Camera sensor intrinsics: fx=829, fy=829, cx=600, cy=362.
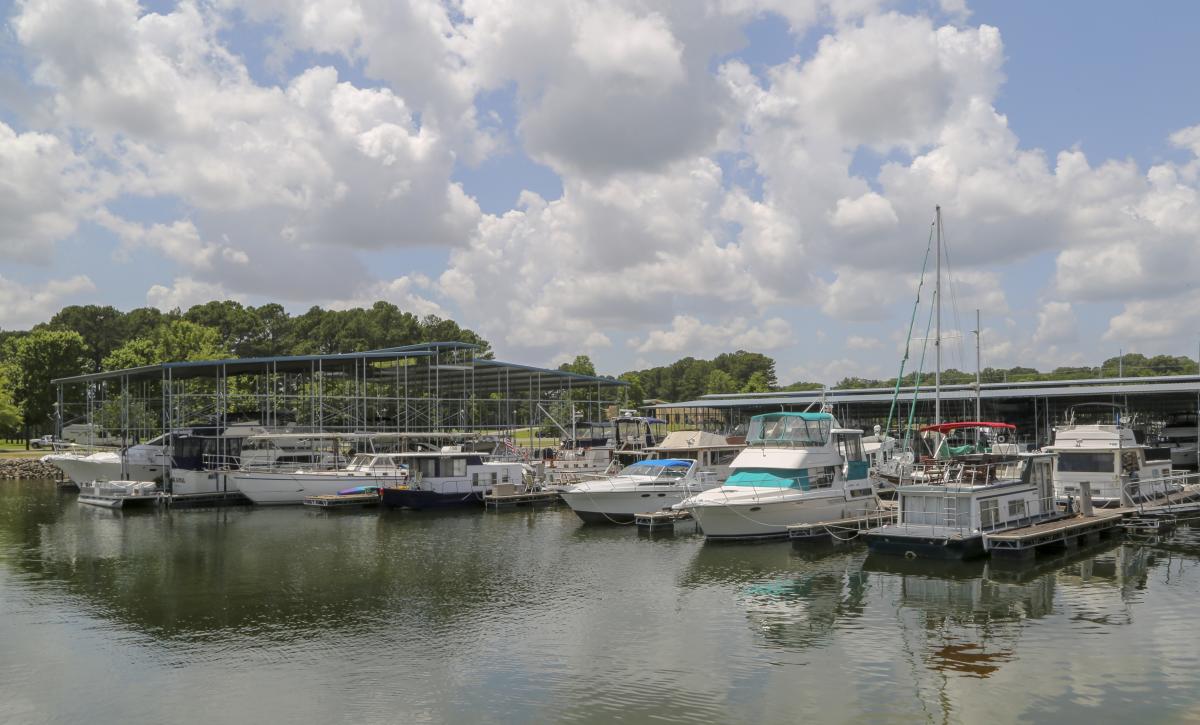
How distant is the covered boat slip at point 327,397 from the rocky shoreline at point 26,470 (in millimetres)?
3886

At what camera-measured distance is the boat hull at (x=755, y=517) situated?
2767 centimetres

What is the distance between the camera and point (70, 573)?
24859mm

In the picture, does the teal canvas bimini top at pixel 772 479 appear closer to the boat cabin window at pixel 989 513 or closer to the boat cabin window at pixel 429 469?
the boat cabin window at pixel 989 513

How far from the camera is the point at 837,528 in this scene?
2905 cm

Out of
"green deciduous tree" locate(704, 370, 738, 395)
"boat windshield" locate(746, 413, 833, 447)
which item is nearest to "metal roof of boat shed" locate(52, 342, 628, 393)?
"boat windshield" locate(746, 413, 833, 447)

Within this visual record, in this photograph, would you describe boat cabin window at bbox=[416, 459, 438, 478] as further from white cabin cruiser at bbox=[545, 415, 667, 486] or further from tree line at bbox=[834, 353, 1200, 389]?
tree line at bbox=[834, 353, 1200, 389]

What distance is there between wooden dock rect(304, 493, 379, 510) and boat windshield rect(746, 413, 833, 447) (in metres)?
20.7

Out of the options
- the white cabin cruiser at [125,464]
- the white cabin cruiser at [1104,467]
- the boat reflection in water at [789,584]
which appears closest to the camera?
the boat reflection in water at [789,584]

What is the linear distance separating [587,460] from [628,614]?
3117 centimetres

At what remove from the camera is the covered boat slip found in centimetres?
4659

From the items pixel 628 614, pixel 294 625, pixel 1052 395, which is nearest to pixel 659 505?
pixel 628 614

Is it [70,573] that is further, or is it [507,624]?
[70,573]

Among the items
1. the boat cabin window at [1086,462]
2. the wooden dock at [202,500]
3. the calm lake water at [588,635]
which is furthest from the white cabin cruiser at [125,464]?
the boat cabin window at [1086,462]

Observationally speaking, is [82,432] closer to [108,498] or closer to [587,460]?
[108,498]
